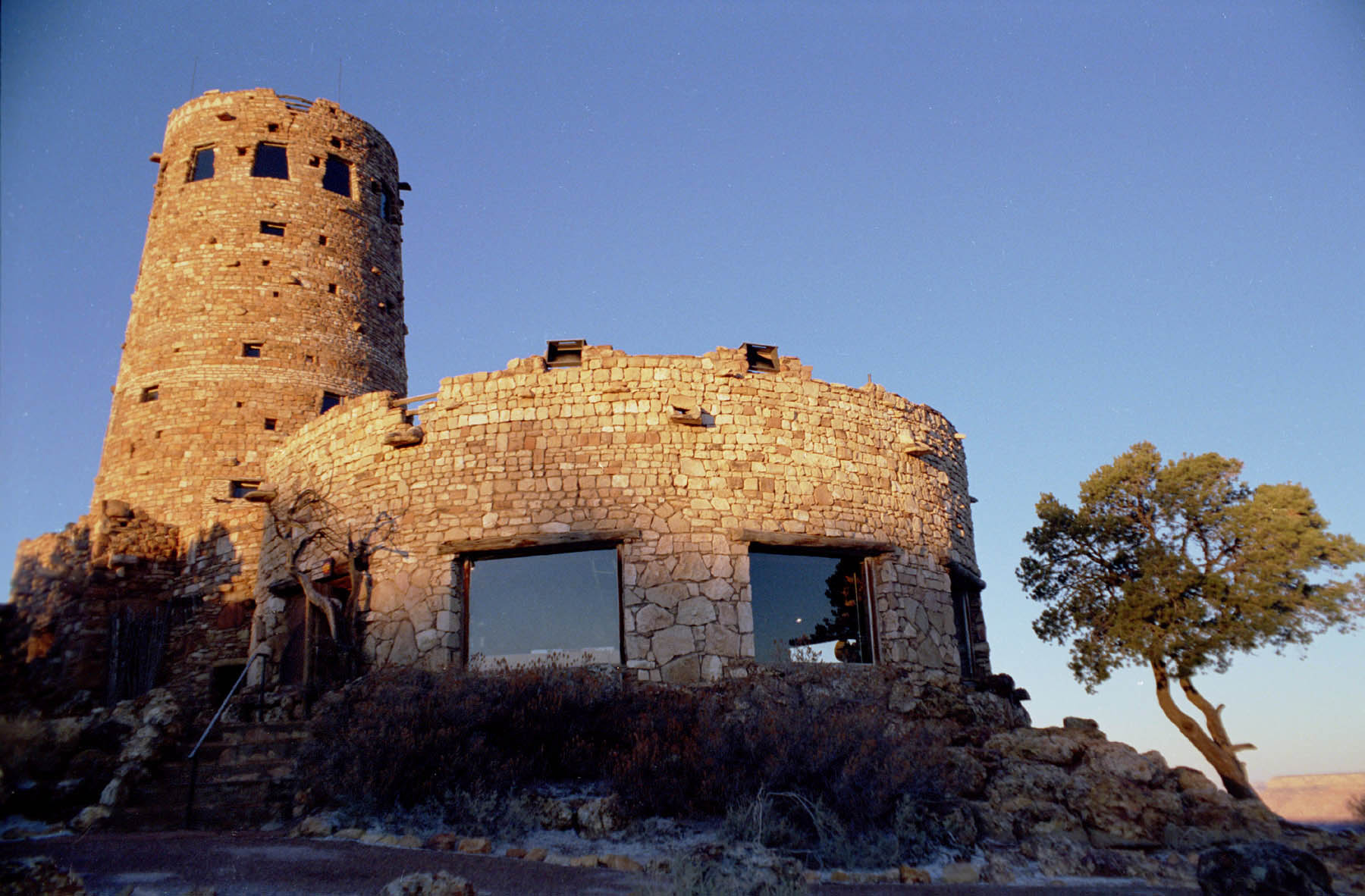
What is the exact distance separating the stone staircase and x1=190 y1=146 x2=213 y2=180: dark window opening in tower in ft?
54.8

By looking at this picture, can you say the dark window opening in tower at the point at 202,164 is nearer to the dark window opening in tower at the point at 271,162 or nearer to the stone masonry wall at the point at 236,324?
the stone masonry wall at the point at 236,324

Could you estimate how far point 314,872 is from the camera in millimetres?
7367

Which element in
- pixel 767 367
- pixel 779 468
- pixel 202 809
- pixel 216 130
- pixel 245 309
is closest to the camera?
pixel 202 809

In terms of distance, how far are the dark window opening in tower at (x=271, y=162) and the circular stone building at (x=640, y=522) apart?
11527 millimetres

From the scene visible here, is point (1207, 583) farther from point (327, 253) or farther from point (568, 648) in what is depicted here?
point (327, 253)

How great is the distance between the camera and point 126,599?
19.3m

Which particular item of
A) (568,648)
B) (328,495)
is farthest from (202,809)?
(328,495)

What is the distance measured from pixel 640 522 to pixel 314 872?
6.29 metres

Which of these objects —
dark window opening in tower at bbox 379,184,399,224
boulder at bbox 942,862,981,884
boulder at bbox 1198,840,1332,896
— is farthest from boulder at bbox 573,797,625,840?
dark window opening in tower at bbox 379,184,399,224

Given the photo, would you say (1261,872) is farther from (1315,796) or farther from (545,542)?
(1315,796)

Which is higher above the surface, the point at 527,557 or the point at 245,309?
the point at 245,309

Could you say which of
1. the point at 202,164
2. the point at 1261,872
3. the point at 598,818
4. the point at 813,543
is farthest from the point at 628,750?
the point at 202,164

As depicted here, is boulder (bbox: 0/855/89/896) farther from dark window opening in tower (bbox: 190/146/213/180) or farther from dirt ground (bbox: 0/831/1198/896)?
dark window opening in tower (bbox: 190/146/213/180)

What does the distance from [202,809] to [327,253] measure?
1595 cm
